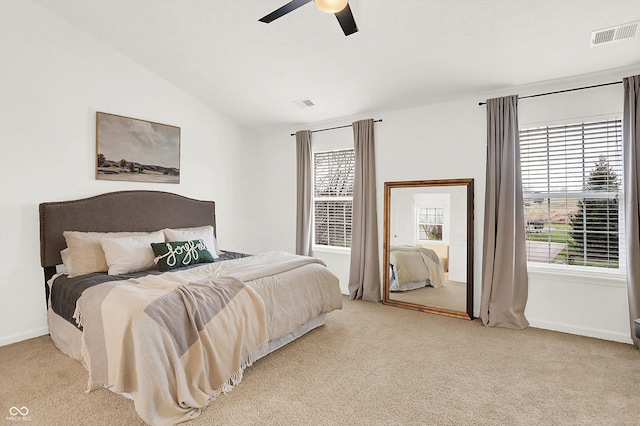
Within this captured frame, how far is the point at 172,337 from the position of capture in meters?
2.05

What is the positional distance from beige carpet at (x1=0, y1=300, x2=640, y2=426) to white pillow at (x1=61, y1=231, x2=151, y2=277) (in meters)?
0.73

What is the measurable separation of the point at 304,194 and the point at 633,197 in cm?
362

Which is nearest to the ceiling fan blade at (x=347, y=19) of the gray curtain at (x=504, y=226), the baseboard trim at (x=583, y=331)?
the gray curtain at (x=504, y=226)

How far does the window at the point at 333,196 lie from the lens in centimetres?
486

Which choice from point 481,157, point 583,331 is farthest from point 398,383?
point 481,157

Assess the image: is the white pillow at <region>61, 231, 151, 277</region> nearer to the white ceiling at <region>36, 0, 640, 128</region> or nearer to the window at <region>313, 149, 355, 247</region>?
the white ceiling at <region>36, 0, 640, 128</region>

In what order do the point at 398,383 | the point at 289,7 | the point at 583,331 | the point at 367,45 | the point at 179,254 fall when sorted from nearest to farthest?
the point at 289,7, the point at 398,383, the point at 367,45, the point at 583,331, the point at 179,254

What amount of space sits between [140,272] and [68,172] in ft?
4.52

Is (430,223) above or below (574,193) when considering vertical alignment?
below

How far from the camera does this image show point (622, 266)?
10.4ft

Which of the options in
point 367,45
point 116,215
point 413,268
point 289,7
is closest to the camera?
point 289,7

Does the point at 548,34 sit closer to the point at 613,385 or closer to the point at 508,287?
the point at 508,287

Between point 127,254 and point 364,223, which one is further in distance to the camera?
point 364,223

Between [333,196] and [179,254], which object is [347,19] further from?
[333,196]
